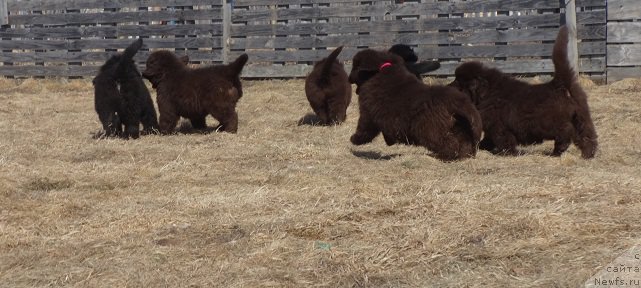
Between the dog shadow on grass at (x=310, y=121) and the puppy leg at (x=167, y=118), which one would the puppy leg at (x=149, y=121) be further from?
the dog shadow on grass at (x=310, y=121)

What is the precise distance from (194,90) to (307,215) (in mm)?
5144

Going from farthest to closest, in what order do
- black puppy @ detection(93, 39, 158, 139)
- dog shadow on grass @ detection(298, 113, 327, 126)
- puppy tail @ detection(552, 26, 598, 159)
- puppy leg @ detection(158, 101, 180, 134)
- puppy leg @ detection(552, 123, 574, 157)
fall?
dog shadow on grass @ detection(298, 113, 327, 126), puppy leg @ detection(158, 101, 180, 134), black puppy @ detection(93, 39, 158, 139), puppy leg @ detection(552, 123, 574, 157), puppy tail @ detection(552, 26, 598, 159)

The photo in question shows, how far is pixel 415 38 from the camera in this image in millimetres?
16438

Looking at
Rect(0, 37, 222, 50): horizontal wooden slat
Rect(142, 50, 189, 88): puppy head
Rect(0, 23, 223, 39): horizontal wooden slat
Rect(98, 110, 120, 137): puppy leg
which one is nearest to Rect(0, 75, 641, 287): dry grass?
Rect(98, 110, 120, 137): puppy leg

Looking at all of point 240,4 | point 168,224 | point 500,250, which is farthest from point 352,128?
point 240,4

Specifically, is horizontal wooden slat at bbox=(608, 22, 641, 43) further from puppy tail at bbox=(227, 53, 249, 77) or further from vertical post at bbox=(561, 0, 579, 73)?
puppy tail at bbox=(227, 53, 249, 77)

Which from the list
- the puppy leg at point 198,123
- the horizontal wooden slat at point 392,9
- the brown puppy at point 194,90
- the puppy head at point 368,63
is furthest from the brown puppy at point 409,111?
the horizontal wooden slat at point 392,9

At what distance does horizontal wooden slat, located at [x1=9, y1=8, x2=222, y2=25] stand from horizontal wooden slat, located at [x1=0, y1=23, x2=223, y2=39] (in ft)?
0.55

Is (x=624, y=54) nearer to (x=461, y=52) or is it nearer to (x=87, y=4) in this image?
(x=461, y=52)

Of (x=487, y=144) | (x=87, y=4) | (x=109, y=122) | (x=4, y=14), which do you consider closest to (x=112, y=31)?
(x=87, y=4)

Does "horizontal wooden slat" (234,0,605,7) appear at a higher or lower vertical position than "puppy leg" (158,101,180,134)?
higher

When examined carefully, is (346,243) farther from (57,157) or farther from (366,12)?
(366,12)

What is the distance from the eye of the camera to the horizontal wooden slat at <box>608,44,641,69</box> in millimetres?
14766

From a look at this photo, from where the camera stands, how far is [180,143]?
10.2m
